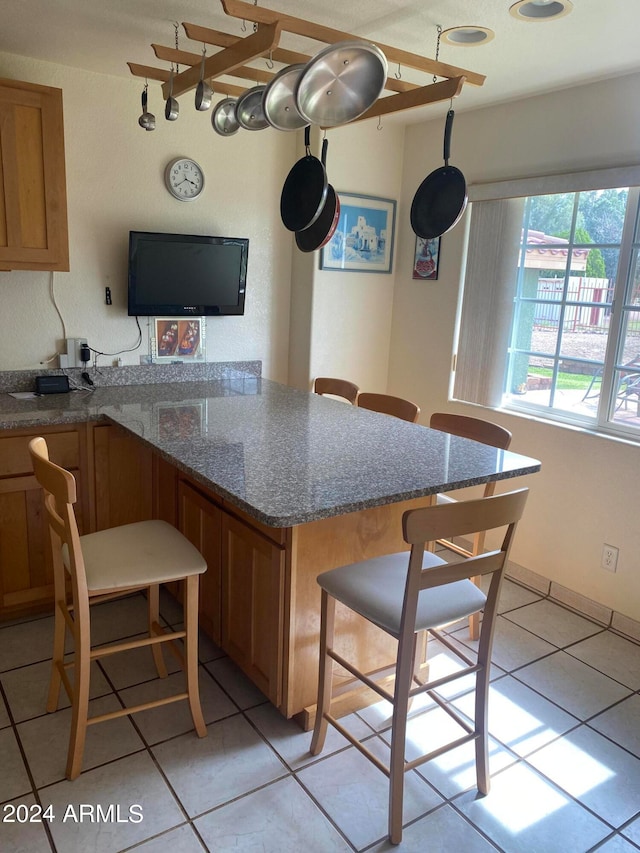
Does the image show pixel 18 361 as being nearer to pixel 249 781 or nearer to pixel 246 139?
pixel 246 139

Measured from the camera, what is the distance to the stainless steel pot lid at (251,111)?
2.11 metres

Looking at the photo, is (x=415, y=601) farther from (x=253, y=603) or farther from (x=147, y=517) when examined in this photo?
(x=147, y=517)

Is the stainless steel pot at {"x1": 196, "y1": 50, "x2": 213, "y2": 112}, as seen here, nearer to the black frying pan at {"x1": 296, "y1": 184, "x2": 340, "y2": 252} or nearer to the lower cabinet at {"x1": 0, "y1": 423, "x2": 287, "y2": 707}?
the black frying pan at {"x1": 296, "y1": 184, "x2": 340, "y2": 252}

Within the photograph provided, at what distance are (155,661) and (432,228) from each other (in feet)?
6.20

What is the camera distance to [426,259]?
378cm

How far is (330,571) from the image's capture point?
1910 mm

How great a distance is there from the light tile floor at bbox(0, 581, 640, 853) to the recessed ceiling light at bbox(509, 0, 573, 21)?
2.37m

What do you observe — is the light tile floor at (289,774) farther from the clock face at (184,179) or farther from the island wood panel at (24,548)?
the clock face at (184,179)

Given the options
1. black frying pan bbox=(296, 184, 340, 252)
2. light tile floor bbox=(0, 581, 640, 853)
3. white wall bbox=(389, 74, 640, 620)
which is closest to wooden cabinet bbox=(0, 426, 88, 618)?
light tile floor bbox=(0, 581, 640, 853)

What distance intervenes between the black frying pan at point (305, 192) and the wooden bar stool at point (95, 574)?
3.71 feet

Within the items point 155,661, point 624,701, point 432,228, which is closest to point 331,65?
point 432,228

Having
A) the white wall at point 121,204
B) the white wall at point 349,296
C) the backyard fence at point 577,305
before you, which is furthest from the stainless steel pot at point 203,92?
the backyard fence at point 577,305

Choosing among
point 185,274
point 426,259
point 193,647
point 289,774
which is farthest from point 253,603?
point 426,259

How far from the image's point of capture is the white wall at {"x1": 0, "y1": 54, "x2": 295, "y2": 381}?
3031 millimetres
